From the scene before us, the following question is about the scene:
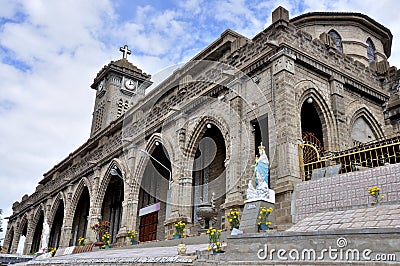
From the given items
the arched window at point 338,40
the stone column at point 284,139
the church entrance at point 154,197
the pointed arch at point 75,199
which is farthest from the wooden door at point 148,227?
the arched window at point 338,40

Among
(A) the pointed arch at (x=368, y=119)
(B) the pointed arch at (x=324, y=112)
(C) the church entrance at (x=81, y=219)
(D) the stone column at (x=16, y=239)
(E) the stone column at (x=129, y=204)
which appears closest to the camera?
(B) the pointed arch at (x=324, y=112)

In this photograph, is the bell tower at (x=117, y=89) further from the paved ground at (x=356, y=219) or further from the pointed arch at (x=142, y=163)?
the paved ground at (x=356, y=219)

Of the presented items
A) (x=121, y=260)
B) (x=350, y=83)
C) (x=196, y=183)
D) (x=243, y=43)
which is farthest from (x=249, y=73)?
(x=121, y=260)

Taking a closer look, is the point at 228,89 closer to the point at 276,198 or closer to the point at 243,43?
the point at 243,43

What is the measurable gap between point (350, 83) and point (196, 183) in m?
8.48

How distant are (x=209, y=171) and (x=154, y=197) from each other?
5083mm

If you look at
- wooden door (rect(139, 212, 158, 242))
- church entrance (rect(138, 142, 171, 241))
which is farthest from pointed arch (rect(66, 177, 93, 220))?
wooden door (rect(139, 212, 158, 242))

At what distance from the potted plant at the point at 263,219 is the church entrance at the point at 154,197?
33.8 feet

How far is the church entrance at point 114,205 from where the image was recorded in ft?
84.8

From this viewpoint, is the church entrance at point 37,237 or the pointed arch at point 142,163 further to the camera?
the church entrance at point 37,237

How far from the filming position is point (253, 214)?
11.1 meters

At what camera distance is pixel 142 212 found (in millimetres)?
22516

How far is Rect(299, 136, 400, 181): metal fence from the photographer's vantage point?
11.2m

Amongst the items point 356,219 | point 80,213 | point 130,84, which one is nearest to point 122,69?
point 130,84
